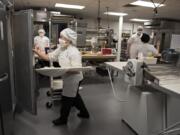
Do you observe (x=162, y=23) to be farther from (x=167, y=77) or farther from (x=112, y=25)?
(x=167, y=77)

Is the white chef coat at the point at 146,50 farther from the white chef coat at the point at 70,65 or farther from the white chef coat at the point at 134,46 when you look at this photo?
the white chef coat at the point at 70,65

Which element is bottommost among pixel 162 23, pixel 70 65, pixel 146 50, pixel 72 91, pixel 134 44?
pixel 72 91

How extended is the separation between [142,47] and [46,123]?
93.9 inches

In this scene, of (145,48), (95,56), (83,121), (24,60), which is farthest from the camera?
(95,56)

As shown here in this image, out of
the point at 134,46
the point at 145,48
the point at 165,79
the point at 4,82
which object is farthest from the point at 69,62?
the point at 134,46

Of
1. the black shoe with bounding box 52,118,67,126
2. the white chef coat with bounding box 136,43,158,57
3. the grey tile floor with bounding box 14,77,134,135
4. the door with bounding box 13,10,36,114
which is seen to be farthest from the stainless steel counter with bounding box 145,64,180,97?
the door with bounding box 13,10,36,114

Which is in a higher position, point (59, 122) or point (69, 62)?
point (69, 62)

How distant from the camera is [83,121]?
116 inches

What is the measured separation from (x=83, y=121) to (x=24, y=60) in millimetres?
1387

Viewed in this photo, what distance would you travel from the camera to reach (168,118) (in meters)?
2.34

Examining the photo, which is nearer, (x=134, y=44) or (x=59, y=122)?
(x=59, y=122)

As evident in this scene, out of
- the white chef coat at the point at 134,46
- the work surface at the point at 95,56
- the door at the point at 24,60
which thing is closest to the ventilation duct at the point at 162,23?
the white chef coat at the point at 134,46

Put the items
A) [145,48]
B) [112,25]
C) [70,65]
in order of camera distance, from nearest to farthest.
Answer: [70,65] → [145,48] → [112,25]

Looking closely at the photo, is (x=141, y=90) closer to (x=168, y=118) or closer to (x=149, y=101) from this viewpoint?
(x=149, y=101)
